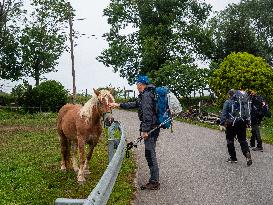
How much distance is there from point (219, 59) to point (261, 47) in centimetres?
479

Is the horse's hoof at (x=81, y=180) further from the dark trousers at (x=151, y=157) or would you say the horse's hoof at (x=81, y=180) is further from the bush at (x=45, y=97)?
the bush at (x=45, y=97)

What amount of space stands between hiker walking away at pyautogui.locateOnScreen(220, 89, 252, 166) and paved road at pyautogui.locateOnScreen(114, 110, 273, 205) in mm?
438

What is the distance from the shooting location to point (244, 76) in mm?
42094

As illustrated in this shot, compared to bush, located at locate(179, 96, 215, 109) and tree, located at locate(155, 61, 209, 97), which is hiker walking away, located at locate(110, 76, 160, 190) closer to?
tree, located at locate(155, 61, 209, 97)

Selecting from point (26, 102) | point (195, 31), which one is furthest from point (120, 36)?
point (26, 102)

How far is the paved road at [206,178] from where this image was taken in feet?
29.1

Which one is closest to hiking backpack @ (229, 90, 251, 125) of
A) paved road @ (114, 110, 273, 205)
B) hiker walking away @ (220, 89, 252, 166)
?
hiker walking away @ (220, 89, 252, 166)

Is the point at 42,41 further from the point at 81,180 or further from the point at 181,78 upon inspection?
the point at 81,180

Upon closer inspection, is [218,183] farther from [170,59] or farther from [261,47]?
[261,47]

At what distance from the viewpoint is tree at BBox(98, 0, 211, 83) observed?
52.5 metres

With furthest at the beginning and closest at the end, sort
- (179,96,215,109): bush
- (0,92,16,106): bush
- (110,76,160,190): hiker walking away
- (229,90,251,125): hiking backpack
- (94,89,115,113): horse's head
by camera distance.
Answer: (0,92,16,106): bush, (179,96,215,109): bush, (229,90,251,125): hiking backpack, (94,89,115,113): horse's head, (110,76,160,190): hiker walking away

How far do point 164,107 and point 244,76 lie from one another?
33230 mm

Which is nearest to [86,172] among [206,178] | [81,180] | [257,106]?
[81,180]

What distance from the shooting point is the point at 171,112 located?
10.3 m
